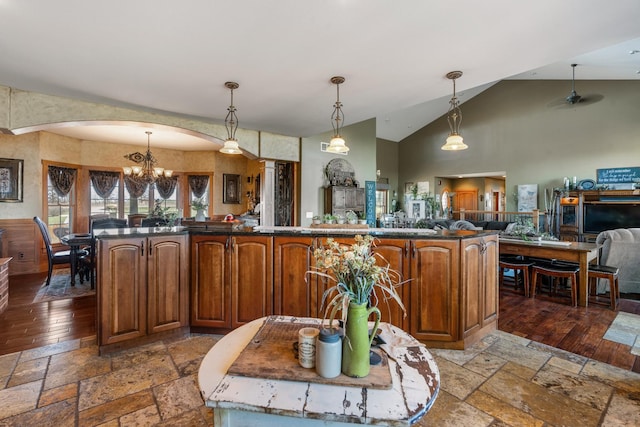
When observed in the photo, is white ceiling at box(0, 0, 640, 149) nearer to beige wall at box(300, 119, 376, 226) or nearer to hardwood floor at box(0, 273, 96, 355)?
beige wall at box(300, 119, 376, 226)

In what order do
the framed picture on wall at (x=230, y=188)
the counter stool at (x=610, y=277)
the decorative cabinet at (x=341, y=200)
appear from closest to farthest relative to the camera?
the counter stool at (x=610, y=277)
the decorative cabinet at (x=341, y=200)
the framed picture on wall at (x=230, y=188)

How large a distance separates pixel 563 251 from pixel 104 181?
29.9 feet

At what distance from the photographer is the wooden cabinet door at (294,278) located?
2.82m

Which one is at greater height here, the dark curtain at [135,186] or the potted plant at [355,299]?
the dark curtain at [135,186]

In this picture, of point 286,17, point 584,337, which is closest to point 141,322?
point 286,17

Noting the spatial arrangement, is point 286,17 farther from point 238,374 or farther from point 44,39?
point 238,374

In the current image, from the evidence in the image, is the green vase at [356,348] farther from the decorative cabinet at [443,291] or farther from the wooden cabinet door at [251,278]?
the wooden cabinet door at [251,278]

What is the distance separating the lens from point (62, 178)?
21.5ft

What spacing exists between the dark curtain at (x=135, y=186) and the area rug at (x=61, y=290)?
10.3 feet

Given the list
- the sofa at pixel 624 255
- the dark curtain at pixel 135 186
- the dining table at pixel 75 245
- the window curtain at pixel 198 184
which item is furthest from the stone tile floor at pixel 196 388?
the window curtain at pixel 198 184

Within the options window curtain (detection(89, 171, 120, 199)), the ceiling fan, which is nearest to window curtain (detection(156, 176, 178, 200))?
window curtain (detection(89, 171, 120, 199))

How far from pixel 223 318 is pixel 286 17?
8.72 feet

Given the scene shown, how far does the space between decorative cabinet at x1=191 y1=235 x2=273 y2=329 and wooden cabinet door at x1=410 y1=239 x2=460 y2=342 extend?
1318 mm

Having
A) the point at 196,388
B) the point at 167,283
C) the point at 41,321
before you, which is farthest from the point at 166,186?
the point at 196,388
